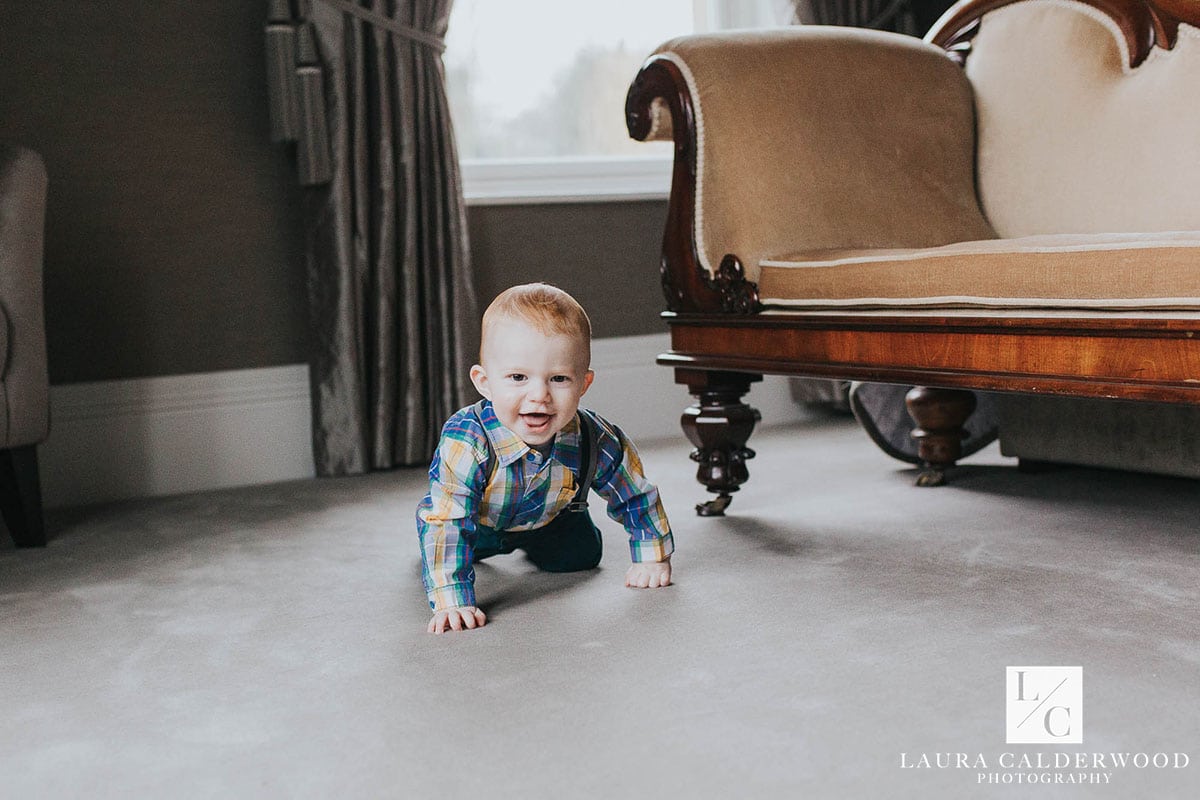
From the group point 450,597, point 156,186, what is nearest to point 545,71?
point 156,186

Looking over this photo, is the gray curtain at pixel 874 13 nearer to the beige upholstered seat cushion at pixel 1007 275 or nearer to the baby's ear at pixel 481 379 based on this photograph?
the beige upholstered seat cushion at pixel 1007 275

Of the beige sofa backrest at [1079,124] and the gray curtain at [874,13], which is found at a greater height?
the gray curtain at [874,13]

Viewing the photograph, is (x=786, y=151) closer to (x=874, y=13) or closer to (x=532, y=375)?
(x=532, y=375)

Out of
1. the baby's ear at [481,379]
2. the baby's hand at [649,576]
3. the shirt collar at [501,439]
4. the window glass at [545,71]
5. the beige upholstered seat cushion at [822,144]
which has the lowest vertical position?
the baby's hand at [649,576]

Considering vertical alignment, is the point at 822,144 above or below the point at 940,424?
above

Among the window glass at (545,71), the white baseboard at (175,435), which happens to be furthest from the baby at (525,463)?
the window glass at (545,71)

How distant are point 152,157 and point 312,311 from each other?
0.53 metres

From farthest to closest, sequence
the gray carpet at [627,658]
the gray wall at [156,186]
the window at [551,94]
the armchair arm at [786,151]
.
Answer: the window at [551,94], the gray wall at [156,186], the armchair arm at [786,151], the gray carpet at [627,658]

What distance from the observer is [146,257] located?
2.96 meters

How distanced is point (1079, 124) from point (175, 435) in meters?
2.17

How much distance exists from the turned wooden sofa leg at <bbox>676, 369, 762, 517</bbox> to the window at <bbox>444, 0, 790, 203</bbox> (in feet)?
4.52

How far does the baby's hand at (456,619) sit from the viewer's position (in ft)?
5.25

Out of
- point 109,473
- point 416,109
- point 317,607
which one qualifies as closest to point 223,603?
point 317,607

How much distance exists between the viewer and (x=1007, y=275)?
1.67 metres
